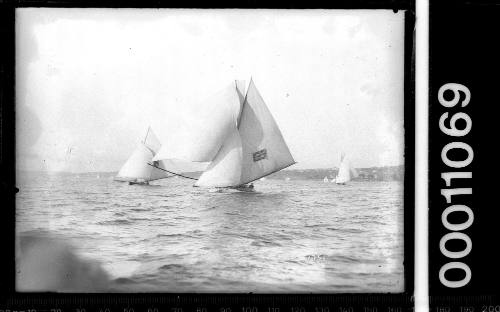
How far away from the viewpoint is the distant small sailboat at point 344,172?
1.67m

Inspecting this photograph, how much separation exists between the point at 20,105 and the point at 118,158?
385 millimetres

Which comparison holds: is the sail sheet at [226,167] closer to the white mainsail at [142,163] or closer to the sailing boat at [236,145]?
the sailing boat at [236,145]

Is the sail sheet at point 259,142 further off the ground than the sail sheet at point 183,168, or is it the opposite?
the sail sheet at point 259,142

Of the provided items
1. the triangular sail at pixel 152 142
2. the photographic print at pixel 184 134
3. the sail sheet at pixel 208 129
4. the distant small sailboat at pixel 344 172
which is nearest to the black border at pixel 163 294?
the photographic print at pixel 184 134

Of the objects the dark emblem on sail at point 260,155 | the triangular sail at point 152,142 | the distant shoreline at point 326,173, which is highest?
the triangular sail at point 152,142

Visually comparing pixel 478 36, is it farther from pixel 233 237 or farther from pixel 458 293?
pixel 233 237

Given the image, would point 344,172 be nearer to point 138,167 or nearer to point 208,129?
point 208,129

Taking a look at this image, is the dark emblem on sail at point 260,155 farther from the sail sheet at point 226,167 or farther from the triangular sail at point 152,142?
the triangular sail at point 152,142

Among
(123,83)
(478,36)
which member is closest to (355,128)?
(478,36)

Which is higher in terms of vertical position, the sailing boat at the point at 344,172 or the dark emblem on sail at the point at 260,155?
the dark emblem on sail at the point at 260,155

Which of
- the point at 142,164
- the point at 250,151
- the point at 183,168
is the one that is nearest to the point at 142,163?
the point at 142,164

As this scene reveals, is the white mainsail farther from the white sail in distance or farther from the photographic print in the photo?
the white sail in distance

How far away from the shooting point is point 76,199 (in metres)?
1.67

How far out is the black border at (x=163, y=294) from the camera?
1.66m
